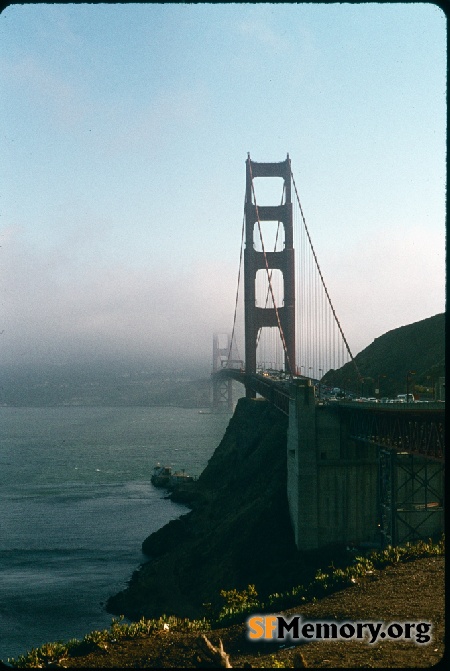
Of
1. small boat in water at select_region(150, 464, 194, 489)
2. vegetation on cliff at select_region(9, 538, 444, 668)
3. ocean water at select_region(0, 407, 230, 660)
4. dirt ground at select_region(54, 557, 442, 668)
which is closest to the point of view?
dirt ground at select_region(54, 557, 442, 668)

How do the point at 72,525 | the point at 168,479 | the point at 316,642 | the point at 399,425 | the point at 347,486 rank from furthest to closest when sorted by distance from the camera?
the point at 168,479, the point at 72,525, the point at 347,486, the point at 399,425, the point at 316,642

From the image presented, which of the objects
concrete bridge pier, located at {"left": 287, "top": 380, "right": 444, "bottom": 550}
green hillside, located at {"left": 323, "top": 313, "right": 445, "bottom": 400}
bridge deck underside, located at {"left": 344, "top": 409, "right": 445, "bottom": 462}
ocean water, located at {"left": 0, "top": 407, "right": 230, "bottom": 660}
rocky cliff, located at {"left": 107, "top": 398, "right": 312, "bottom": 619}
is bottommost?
ocean water, located at {"left": 0, "top": 407, "right": 230, "bottom": 660}

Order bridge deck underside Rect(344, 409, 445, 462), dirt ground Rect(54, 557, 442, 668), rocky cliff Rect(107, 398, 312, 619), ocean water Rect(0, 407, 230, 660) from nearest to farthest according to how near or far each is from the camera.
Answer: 1. dirt ground Rect(54, 557, 442, 668)
2. bridge deck underside Rect(344, 409, 445, 462)
3. rocky cliff Rect(107, 398, 312, 619)
4. ocean water Rect(0, 407, 230, 660)

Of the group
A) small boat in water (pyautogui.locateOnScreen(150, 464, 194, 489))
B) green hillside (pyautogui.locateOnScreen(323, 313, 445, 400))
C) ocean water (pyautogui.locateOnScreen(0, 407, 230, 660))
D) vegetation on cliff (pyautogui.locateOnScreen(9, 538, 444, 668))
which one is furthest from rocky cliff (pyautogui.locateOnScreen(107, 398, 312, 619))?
small boat in water (pyautogui.locateOnScreen(150, 464, 194, 489))

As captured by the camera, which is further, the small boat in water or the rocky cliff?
the small boat in water

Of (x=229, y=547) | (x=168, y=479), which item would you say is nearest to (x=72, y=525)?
(x=168, y=479)

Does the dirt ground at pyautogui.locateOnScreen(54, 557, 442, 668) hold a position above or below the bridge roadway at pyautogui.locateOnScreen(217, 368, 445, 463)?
below

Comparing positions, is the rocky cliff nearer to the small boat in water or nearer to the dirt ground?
the dirt ground

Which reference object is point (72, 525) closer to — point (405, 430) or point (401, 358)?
point (401, 358)
